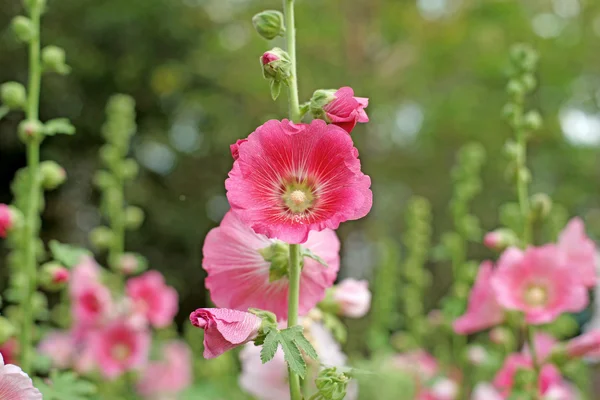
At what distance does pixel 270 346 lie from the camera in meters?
0.96

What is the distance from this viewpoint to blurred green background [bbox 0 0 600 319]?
29.2ft

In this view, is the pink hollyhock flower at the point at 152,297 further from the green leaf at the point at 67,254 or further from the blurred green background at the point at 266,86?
the blurred green background at the point at 266,86

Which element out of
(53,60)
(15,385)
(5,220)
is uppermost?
(53,60)

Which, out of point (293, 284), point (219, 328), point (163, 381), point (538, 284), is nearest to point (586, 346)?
point (538, 284)

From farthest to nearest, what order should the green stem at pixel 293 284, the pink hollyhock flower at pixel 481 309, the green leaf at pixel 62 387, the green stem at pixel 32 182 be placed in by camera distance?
the pink hollyhock flower at pixel 481 309 < the green stem at pixel 32 182 < the green leaf at pixel 62 387 < the green stem at pixel 293 284

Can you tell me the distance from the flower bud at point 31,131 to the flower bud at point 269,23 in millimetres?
673

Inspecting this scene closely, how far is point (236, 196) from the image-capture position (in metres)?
1.03

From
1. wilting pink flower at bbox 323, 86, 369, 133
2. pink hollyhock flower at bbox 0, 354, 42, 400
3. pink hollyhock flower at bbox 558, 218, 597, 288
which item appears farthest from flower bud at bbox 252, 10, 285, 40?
pink hollyhock flower at bbox 558, 218, 597, 288

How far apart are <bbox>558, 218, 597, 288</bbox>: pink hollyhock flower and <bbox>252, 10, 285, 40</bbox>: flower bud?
1.07 m

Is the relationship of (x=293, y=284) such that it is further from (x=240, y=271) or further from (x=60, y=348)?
(x=60, y=348)

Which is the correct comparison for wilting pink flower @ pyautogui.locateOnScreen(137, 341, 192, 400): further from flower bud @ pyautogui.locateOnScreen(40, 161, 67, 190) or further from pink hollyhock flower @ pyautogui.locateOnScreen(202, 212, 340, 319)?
pink hollyhock flower @ pyautogui.locateOnScreen(202, 212, 340, 319)

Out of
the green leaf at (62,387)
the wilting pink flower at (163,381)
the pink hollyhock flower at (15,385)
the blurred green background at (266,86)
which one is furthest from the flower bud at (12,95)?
the blurred green background at (266,86)

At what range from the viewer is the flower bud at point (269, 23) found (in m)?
1.17

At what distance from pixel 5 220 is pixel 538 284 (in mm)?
1320
